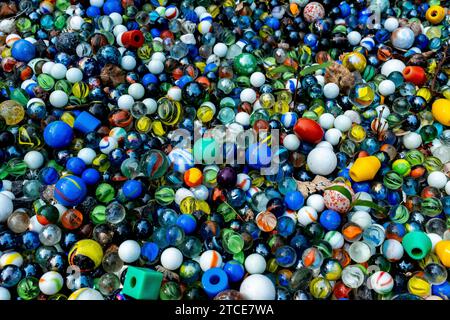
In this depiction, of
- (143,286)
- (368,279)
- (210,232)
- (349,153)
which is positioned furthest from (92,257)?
(349,153)

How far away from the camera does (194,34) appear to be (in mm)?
4117

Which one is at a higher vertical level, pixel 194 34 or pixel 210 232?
pixel 194 34

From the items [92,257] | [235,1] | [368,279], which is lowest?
[92,257]

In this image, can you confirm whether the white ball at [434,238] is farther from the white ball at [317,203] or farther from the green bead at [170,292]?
the green bead at [170,292]

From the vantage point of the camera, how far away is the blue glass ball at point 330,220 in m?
2.76

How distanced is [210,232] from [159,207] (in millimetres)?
409

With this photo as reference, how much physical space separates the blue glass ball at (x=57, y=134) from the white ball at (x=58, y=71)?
1.97ft

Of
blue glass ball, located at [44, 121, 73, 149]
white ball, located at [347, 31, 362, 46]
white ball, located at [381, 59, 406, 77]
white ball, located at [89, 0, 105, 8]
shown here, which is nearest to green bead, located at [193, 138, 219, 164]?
blue glass ball, located at [44, 121, 73, 149]

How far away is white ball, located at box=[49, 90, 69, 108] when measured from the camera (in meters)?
3.37

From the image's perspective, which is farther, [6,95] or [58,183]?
[6,95]

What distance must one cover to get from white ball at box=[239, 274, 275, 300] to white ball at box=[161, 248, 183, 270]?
1.34 feet

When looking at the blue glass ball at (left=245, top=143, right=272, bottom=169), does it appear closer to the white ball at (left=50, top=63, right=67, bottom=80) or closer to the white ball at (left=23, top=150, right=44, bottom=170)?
the white ball at (left=23, top=150, right=44, bottom=170)

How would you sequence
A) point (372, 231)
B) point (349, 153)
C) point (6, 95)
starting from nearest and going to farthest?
point (372, 231)
point (349, 153)
point (6, 95)

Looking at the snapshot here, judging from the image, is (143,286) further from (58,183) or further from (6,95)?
(6,95)
